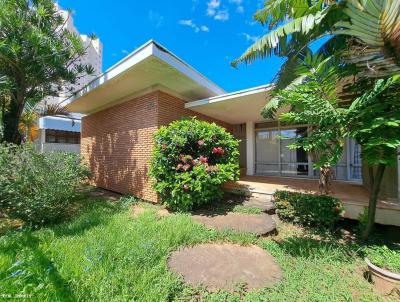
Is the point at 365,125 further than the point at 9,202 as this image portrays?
No

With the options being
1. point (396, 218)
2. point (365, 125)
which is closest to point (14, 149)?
point (365, 125)

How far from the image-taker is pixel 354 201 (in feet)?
17.7

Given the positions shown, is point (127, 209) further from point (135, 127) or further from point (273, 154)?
point (273, 154)

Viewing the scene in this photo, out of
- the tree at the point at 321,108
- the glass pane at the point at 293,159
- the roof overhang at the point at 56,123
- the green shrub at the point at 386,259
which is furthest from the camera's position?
the roof overhang at the point at 56,123

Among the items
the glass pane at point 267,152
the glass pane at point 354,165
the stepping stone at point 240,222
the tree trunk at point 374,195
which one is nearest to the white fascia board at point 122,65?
the stepping stone at point 240,222

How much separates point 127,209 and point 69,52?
5.44 meters

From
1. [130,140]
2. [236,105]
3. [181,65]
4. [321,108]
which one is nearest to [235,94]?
[236,105]

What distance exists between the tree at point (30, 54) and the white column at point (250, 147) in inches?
292

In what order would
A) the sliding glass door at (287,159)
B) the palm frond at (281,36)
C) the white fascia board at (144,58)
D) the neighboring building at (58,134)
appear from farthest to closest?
the neighboring building at (58,134) < the sliding glass door at (287,159) < the white fascia board at (144,58) < the palm frond at (281,36)

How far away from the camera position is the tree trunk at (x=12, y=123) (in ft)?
24.4

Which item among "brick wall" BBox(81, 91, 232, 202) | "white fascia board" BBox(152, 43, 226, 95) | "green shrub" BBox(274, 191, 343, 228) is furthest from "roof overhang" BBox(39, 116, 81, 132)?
"green shrub" BBox(274, 191, 343, 228)

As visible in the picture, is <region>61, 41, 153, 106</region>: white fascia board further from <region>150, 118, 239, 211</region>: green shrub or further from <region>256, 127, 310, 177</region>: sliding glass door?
<region>256, 127, 310, 177</region>: sliding glass door

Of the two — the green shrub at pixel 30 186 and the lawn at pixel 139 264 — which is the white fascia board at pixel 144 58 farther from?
the lawn at pixel 139 264

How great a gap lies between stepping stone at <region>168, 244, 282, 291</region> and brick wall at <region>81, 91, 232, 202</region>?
3736 millimetres
